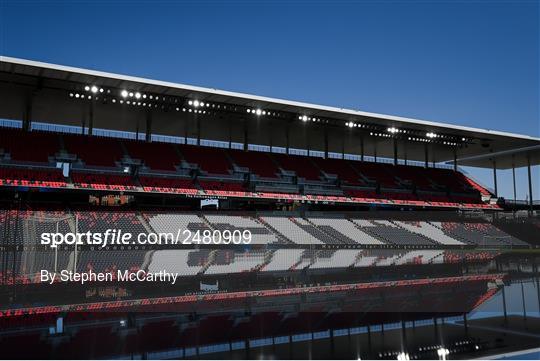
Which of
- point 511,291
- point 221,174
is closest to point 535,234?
point 221,174

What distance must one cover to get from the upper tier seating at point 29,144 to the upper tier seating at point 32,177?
3.60ft

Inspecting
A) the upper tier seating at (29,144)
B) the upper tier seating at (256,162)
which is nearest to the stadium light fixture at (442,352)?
the upper tier seating at (29,144)

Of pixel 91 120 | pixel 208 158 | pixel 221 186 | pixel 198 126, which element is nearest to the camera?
pixel 221 186

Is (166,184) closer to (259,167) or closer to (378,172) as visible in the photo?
(259,167)

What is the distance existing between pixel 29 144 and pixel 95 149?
4.65m

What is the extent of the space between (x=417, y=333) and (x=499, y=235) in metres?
41.1

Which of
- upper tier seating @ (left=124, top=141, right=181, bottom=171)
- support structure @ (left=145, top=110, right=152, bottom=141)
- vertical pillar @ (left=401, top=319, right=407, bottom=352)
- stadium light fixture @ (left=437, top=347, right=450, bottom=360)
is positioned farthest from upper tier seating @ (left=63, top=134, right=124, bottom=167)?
stadium light fixture @ (left=437, top=347, right=450, bottom=360)

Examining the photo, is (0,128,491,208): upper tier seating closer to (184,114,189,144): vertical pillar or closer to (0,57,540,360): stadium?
(0,57,540,360): stadium

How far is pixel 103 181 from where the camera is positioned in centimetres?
3216

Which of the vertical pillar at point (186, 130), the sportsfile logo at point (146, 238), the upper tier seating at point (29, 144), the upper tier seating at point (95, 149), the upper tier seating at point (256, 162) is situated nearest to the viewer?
the sportsfile logo at point (146, 238)

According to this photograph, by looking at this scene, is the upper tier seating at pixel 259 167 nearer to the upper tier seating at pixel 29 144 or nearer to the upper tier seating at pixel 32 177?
the upper tier seating at pixel 29 144

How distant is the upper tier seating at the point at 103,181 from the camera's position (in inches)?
1233

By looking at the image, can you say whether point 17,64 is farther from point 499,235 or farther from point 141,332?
point 499,235

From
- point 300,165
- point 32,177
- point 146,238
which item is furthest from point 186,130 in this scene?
point 32,177
